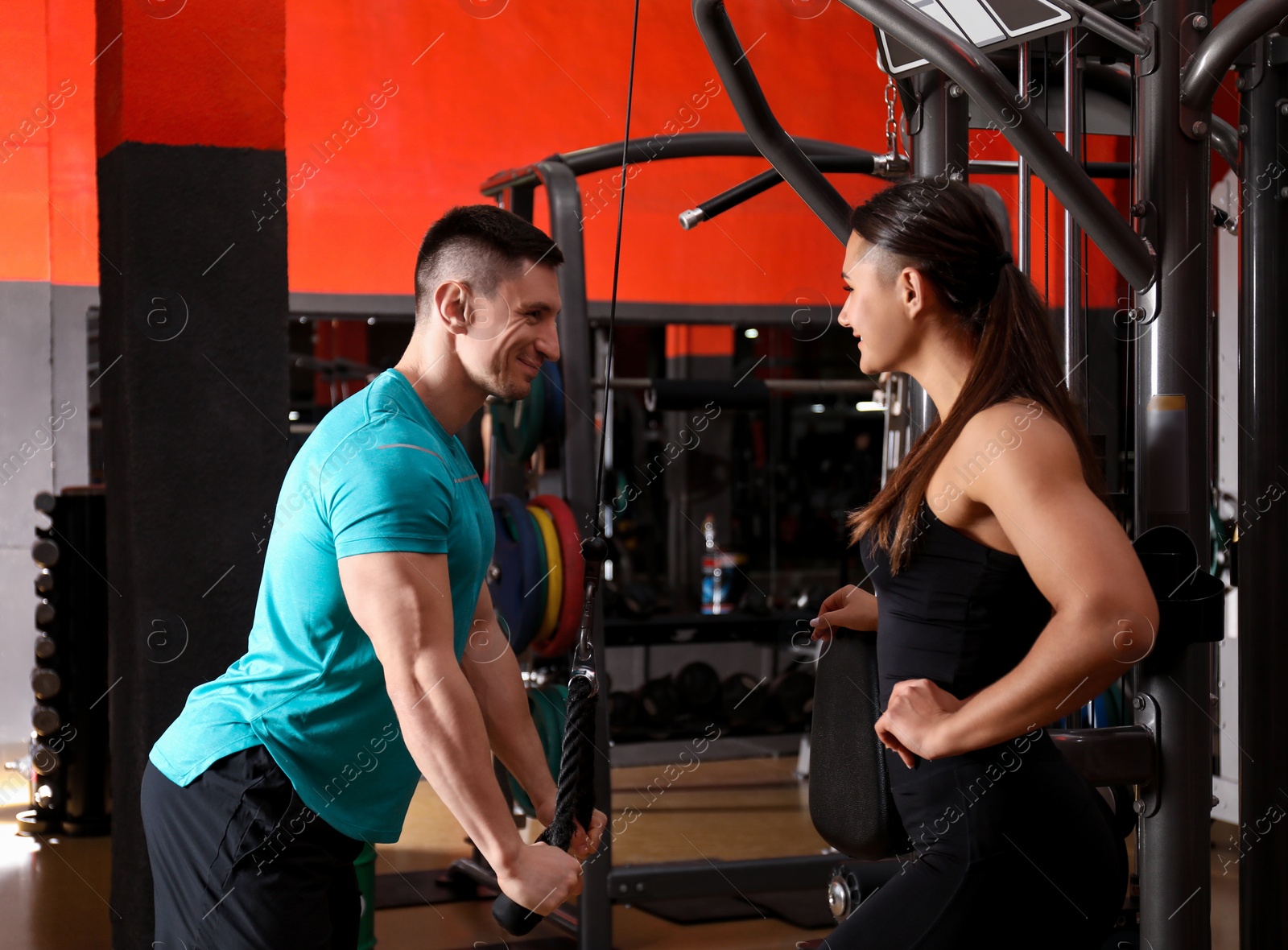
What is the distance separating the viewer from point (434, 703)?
1.34 metres

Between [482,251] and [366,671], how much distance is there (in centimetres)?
55

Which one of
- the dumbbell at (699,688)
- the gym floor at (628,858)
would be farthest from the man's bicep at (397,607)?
the dumbbell at (699,688)

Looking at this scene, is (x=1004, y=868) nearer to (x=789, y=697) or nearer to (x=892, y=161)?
(x=892, y=161)

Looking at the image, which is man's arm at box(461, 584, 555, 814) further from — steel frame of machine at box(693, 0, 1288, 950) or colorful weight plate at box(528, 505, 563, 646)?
colorful weight plate at box(528, 505, 563, 646)

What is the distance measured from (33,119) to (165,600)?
8.85 ft

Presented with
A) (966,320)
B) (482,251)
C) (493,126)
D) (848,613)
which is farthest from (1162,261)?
(493,126)

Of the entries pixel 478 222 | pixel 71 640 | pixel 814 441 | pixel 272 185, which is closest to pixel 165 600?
pixel 272 185

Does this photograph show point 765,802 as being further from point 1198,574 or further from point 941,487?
point 941,487

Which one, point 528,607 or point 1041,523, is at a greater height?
point 1041,523

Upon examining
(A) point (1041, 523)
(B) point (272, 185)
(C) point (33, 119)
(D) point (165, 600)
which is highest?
(C) point (33, 119)

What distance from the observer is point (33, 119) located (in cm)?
461

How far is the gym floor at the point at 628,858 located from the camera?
3.60 metres

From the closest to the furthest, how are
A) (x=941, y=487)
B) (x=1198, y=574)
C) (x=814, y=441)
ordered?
(x=941, y=487)
(x=1198, y=574)
(x=814, y=441)

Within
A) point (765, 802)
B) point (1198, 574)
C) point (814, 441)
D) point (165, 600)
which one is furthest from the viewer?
point (814, 441)
